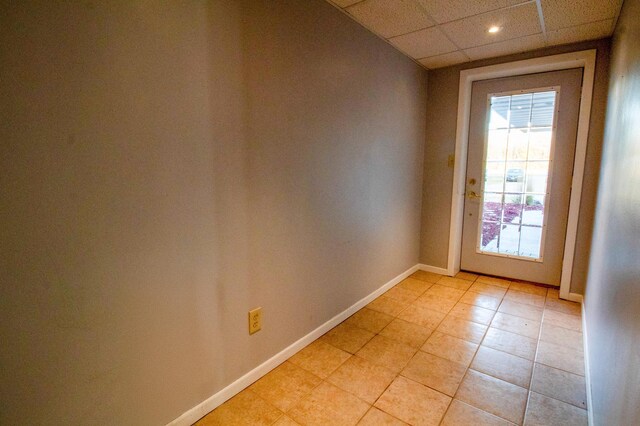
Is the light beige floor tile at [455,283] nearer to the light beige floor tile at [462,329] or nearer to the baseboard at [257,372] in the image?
the light beige floor tile at [462,329]

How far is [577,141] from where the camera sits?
2719 millimetres

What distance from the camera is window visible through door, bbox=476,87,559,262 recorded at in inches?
119

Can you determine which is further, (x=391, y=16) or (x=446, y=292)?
(x=446, y=292)

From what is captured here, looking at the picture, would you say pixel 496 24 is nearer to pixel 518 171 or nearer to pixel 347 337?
pixel 518 171

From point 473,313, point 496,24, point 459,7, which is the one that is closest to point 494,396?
point 473,313

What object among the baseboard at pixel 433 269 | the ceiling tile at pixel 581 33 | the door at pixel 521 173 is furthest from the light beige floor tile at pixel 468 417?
the ceiling tile at pixel 581 33

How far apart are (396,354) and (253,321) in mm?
999

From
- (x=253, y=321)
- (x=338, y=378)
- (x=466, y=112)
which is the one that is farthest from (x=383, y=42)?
(x=338, y=378)

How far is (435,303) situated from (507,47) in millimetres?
2410

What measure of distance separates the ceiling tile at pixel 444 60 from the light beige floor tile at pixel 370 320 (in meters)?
2.52

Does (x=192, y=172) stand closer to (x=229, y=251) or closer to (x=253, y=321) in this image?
(x=229, y=251)

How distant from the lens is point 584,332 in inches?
88.8

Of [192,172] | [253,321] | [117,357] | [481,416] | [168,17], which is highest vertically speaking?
[168,17]

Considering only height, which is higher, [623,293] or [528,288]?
[623,293]
